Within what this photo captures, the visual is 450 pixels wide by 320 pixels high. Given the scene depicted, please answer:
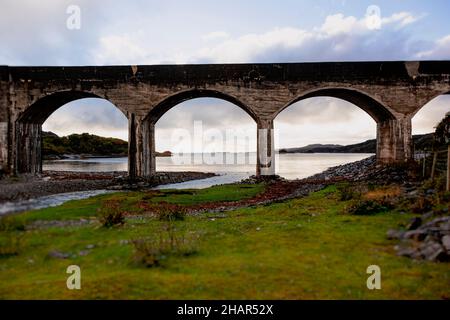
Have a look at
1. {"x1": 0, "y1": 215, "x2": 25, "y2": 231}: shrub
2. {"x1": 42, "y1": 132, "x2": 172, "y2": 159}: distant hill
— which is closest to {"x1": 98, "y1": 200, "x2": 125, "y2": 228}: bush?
{"x1": 0, "y1": 215, "x2": 25, "y2": 231}: shrub

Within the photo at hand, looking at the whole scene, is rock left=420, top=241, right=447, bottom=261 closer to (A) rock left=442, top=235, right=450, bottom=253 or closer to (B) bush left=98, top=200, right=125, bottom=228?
(A) rock left=442, top=235, right=450, bottom=253

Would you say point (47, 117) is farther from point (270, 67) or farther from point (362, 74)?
point (362, 74)

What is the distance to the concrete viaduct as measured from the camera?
28453 mm

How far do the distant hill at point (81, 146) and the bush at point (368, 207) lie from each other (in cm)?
10613

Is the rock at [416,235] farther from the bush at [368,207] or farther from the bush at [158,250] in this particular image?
the bush at [158,250]

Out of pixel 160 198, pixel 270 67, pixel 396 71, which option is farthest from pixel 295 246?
pixel 396 71

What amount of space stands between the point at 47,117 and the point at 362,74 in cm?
2664

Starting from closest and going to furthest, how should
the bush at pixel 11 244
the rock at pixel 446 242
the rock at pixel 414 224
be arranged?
the bush at pixel 11 244 → the rock at pixel 446 242 → the rock at pixel 414 224

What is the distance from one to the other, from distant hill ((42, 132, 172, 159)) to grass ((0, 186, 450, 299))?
10818 cm

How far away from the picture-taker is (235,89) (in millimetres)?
29062

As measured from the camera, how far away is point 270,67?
94.9 feet

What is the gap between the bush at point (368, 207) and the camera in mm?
13273

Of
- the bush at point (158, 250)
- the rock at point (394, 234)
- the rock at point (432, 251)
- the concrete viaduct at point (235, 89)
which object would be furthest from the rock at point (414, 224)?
the concrete viaduct at point (235, 89)
